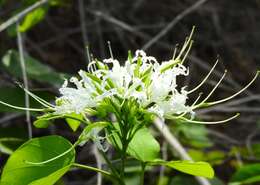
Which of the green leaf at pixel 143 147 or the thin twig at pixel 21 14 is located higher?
the thin twig at pixel 21 14

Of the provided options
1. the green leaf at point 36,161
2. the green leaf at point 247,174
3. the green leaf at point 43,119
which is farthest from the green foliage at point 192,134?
the green leaf at point 36,161

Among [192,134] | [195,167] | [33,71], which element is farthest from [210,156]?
[195,167]

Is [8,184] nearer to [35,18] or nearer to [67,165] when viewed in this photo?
[67,165]

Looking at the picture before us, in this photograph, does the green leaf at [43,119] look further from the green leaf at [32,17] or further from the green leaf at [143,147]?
the green leaf at [32,17]

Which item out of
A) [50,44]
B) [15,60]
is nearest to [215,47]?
[50,44]

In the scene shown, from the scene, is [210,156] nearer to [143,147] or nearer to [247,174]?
[247,174]

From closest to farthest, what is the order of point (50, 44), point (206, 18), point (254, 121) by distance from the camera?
point (254, 121) < point (50, 44) < point (206, 18)

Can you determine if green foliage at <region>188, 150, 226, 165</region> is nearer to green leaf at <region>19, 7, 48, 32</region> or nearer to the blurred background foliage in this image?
the blurred background foliage

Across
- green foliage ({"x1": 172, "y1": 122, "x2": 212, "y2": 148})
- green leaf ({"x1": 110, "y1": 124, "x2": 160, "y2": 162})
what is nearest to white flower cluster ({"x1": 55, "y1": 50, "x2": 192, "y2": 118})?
green leaf ({"x1": 110, "y1": 124, "x2": 160, "y2": 162})
